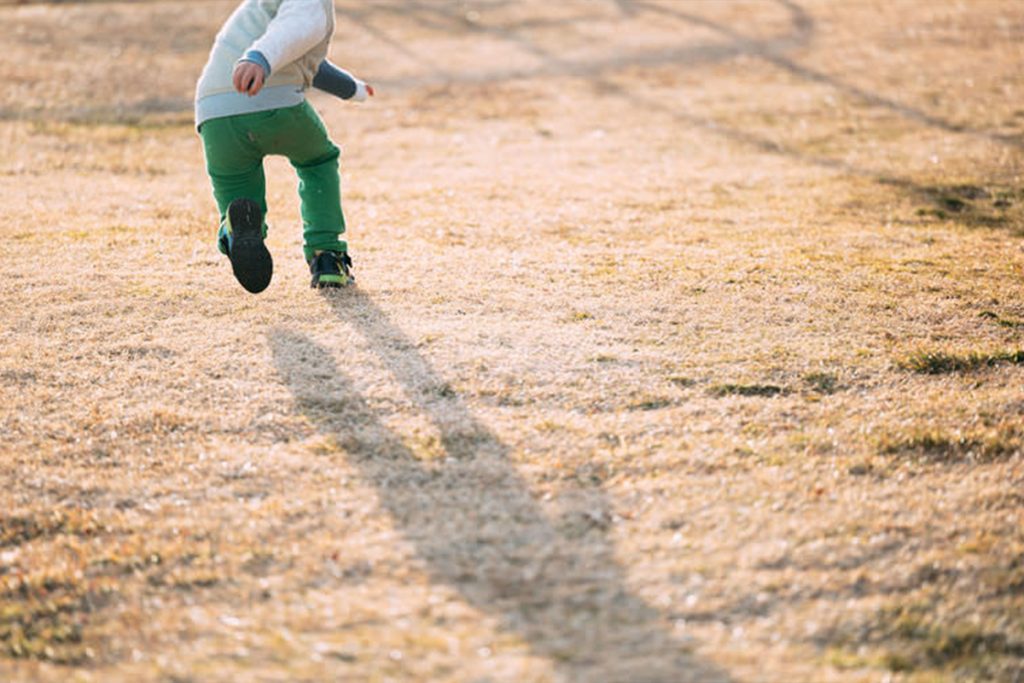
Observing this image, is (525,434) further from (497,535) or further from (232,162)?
(232,162)

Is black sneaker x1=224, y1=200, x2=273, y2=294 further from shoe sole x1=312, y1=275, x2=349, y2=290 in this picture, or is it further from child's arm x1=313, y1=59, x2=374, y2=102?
child's arm x1=313, y1=59, x2=374, y2=102

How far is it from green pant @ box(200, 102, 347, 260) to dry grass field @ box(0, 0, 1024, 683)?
32 centimetres

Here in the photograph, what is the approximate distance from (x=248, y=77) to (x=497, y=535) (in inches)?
83.4

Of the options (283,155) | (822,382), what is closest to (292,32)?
(283,155)

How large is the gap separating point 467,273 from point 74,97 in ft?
23.8

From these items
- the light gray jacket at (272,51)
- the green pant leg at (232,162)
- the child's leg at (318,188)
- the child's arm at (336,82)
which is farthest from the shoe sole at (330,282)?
the child's arm at (336,82)

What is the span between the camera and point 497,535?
3.03m

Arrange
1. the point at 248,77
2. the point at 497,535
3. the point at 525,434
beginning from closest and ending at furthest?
the point at 497,535, the point at 525,434, the point at 248,77

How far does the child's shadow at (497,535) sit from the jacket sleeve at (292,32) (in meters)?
1.20

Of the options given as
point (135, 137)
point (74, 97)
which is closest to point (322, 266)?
point (135, 137)

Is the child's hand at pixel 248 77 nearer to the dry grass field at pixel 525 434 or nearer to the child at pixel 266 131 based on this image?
the child at pixel 266 131

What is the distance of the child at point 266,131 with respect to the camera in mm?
4543

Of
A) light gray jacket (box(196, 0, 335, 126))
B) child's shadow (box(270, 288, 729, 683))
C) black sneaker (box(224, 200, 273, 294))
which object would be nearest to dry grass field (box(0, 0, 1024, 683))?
child's shadow (box(270, 288, 729, 683))

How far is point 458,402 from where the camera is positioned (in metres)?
3.82
